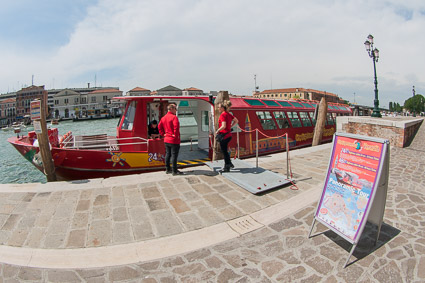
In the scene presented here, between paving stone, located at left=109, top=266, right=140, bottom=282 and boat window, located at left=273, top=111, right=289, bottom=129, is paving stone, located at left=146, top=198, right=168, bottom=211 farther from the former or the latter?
boat window, located at left=273, top=111, right=289, bottom=129

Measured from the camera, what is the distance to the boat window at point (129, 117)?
836 centimetres

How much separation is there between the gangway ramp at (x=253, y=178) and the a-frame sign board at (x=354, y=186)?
1.71 meters

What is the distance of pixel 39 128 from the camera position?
611cm

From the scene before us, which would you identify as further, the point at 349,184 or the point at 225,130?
the point at 225,130

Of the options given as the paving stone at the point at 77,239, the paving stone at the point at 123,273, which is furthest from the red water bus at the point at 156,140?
the paving stone at the point at 123,273

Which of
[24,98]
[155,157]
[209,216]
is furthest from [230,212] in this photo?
[24,98]

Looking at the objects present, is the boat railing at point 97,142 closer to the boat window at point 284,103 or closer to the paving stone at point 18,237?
the paving stone at point 18,237

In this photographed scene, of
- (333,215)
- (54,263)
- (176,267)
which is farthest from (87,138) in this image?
(333,215)

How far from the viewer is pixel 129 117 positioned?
28.1ft

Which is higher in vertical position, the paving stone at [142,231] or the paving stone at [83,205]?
the paving stone at [83,205]

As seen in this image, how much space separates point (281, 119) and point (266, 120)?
137cm

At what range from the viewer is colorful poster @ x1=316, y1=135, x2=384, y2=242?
2.73 meters

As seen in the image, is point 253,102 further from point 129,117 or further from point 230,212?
point 230,212

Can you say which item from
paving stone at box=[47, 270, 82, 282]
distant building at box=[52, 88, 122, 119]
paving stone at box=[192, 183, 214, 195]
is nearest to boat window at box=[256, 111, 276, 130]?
paving stone at box=[192, 183, 214, 195]
